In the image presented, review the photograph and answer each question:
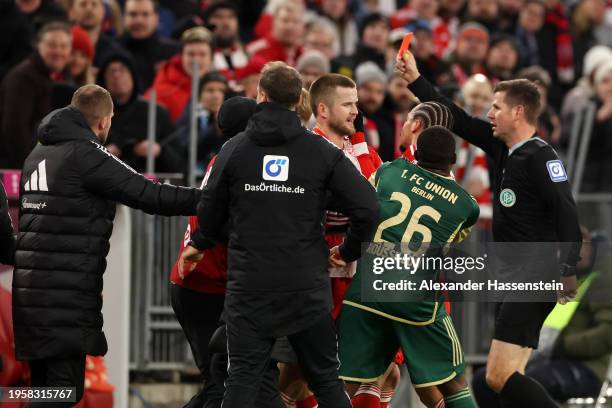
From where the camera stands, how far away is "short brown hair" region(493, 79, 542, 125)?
8914 mm

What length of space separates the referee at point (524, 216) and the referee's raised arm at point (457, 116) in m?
0.13

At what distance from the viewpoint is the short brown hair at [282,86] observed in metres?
7.77

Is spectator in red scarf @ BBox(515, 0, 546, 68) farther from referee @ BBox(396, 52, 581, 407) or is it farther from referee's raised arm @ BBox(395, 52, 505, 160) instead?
referee @ BBox(396, 52, 581, 407)

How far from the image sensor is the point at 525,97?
8914 mm

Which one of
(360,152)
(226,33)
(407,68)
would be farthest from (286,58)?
(360,152)

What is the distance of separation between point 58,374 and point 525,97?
3.35 meters

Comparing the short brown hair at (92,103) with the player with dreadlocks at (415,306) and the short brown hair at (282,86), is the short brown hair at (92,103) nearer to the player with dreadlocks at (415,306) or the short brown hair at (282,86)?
the short brown hair at (282,86)

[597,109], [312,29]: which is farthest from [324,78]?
[597,109]

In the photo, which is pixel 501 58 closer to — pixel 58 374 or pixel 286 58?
pixel 286 58

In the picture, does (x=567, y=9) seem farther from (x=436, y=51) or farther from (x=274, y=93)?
(x=274, y=93)

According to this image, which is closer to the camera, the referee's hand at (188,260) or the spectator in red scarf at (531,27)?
the referee's hand at (188,260)

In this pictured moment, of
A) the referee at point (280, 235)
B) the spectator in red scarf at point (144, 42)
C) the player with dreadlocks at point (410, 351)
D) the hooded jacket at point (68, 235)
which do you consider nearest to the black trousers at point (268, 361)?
the referee at point (280, 235)

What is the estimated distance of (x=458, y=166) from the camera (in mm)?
12062

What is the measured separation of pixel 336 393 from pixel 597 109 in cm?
768
